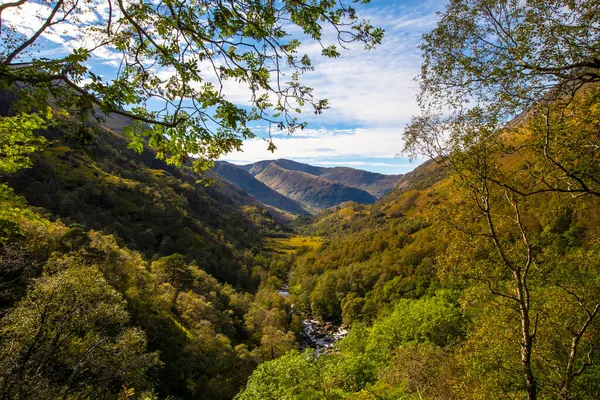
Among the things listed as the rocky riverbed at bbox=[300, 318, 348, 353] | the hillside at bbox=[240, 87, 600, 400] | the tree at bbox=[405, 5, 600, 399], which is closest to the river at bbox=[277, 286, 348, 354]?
the rocky riverbed at bbox=[300, 318, 348, 353]

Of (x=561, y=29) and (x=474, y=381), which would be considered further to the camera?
(x=474, y=381)

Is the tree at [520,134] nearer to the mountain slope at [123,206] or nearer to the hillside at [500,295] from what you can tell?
the hillside at [500,295]

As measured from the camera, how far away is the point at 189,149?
5.79 metres

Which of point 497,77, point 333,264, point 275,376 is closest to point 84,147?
point 497,77

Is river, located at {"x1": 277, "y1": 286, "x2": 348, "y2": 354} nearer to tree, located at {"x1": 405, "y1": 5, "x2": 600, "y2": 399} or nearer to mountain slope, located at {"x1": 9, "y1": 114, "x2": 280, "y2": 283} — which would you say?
mountain slope, located at {"x1": 9, "y1": 114, "x2": 280, "y2": 283}

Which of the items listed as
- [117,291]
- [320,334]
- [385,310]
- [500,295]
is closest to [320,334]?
[320,334]

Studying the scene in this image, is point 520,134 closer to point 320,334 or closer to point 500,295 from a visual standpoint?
point 500,295

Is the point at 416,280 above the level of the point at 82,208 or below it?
below

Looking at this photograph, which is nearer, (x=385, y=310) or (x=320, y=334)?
(x=385, y=310)

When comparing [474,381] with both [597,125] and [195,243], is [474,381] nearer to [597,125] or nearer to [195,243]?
[597,125]

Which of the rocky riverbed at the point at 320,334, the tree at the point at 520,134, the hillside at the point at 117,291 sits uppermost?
the tree at the point at 520,134

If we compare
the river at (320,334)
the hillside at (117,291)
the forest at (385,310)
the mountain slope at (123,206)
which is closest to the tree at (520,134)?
the forest at (385,310)

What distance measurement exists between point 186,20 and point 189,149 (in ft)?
7.97

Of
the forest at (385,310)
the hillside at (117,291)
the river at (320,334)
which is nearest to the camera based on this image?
the forest at (385,310)
